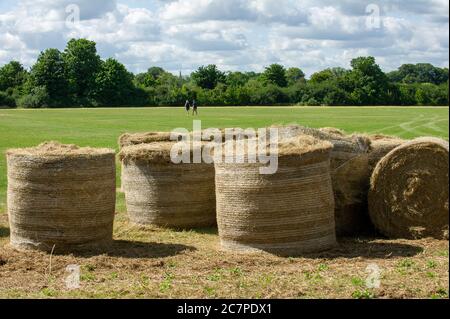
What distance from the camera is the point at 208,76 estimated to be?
126 metres

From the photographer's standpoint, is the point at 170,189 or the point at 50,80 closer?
the point at 170,189

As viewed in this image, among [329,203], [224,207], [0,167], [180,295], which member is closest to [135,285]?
[180,295]

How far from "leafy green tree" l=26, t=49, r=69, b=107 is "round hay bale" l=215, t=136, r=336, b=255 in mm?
97086

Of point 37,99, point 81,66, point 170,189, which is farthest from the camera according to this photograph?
point 81,66

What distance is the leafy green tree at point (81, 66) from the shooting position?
111506mm

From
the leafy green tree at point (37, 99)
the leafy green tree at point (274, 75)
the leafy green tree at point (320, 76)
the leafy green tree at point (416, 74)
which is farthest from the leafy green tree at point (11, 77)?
the leafy green tree at point (416, 74)

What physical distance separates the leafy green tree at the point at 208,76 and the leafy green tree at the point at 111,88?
14.0 meters

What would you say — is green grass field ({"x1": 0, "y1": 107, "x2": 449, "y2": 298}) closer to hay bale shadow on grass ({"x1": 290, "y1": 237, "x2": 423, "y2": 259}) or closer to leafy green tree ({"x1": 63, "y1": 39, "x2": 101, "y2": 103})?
hay bale shadow on grass ({"x1": 290, "y1": 237, "x2": 423, "y2": 259})

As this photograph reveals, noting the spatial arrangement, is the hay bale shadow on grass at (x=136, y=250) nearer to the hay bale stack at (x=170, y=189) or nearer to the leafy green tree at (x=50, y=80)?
the hay bale stack at (x=170, y=189)

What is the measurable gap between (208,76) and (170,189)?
373 feet

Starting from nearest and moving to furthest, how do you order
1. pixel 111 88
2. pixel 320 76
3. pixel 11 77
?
pixel 111 88 → pixel 11 77 → pixel 320 76

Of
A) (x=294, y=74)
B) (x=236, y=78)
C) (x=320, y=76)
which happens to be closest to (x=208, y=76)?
(x=236, y=78)

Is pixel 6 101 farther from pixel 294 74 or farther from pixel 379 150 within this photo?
pixel 379 150

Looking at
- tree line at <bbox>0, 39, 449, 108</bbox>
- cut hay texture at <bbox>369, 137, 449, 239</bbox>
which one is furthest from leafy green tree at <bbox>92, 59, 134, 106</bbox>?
cut hay texture at <bbox>369, 137, 449, 239</bbox>
